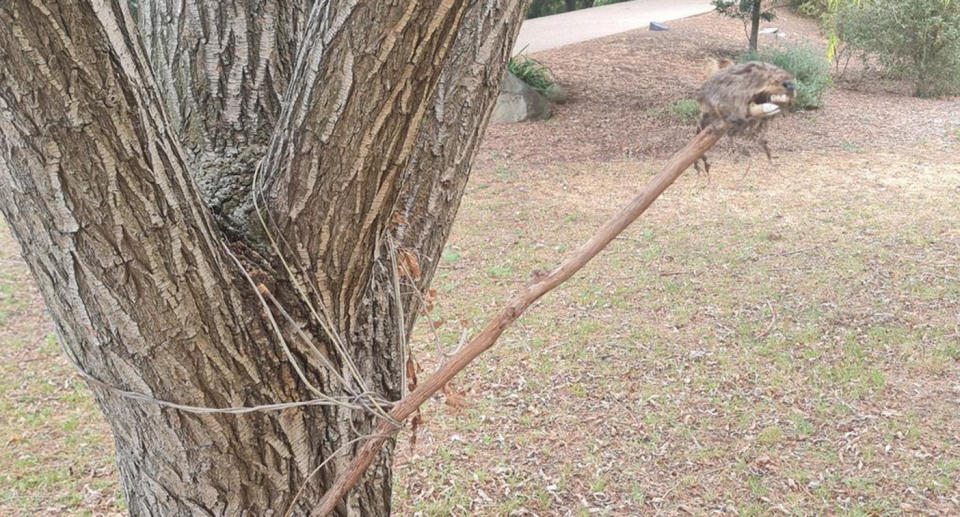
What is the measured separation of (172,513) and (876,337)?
4.30m

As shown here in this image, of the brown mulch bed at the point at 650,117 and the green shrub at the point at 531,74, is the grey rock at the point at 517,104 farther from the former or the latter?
the green shrub at the point at 531,74

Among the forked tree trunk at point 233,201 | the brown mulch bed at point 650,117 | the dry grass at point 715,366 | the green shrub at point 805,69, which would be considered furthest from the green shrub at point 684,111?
the forked tree trunk at point 233,201

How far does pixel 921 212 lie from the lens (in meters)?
6.46

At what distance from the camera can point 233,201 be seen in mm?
1517

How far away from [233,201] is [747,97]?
3.19 ft

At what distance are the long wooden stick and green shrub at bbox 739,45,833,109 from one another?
921 cm

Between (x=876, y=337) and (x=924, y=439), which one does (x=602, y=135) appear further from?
(x=924, y=439)

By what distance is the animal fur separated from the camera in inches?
42.4

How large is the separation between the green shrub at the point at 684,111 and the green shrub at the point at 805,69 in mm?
1305

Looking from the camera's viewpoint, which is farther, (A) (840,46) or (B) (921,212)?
(A) (840,46)

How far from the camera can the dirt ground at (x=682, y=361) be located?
3.50 metres

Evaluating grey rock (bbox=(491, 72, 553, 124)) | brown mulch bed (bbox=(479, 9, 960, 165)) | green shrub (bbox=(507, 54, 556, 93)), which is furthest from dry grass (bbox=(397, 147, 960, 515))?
green shrub (bbox=(507, 54, 556, 93))

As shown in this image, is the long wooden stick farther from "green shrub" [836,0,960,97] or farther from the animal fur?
"green shrub" [836,0,960,97]

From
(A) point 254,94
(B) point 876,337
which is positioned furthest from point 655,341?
(A) point 254,94
